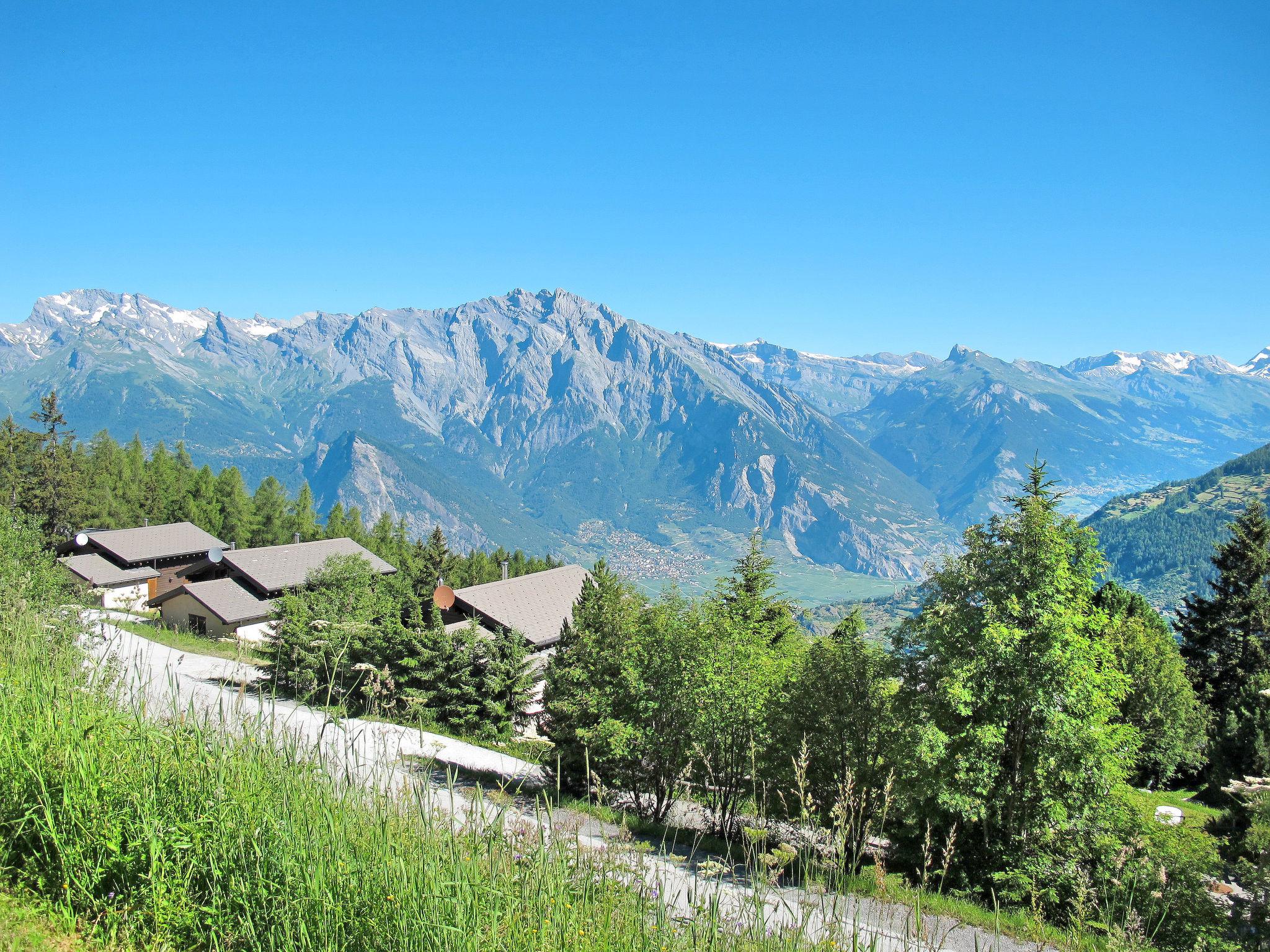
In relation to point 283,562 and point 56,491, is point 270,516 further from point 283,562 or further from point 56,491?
point 283,562

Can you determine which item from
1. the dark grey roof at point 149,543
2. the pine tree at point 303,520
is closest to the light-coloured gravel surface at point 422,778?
the dark grey roof at point 149,543

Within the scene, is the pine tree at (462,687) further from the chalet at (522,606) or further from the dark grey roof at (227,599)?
the dark grey roof at (227,599)

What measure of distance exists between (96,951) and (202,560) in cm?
5801

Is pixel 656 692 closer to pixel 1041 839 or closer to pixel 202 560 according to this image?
pixel 1041 839

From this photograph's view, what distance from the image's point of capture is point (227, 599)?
48.3 meters

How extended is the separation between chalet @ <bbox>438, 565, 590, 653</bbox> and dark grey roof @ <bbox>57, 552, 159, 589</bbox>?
26334 mm

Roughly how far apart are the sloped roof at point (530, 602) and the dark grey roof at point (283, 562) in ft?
25.4

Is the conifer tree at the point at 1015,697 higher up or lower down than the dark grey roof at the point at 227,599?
higher up

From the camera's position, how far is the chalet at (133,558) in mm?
52750

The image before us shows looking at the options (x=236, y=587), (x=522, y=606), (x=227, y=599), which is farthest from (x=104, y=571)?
(x=522, y=606)

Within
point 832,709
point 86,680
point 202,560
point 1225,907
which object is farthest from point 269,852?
point 202,560

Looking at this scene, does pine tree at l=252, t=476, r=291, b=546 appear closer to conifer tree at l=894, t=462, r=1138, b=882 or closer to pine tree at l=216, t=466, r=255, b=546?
pine tree at l=216, t=466, r=255, b=546

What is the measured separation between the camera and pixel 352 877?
14.4ft

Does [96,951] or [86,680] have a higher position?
[86,680]
